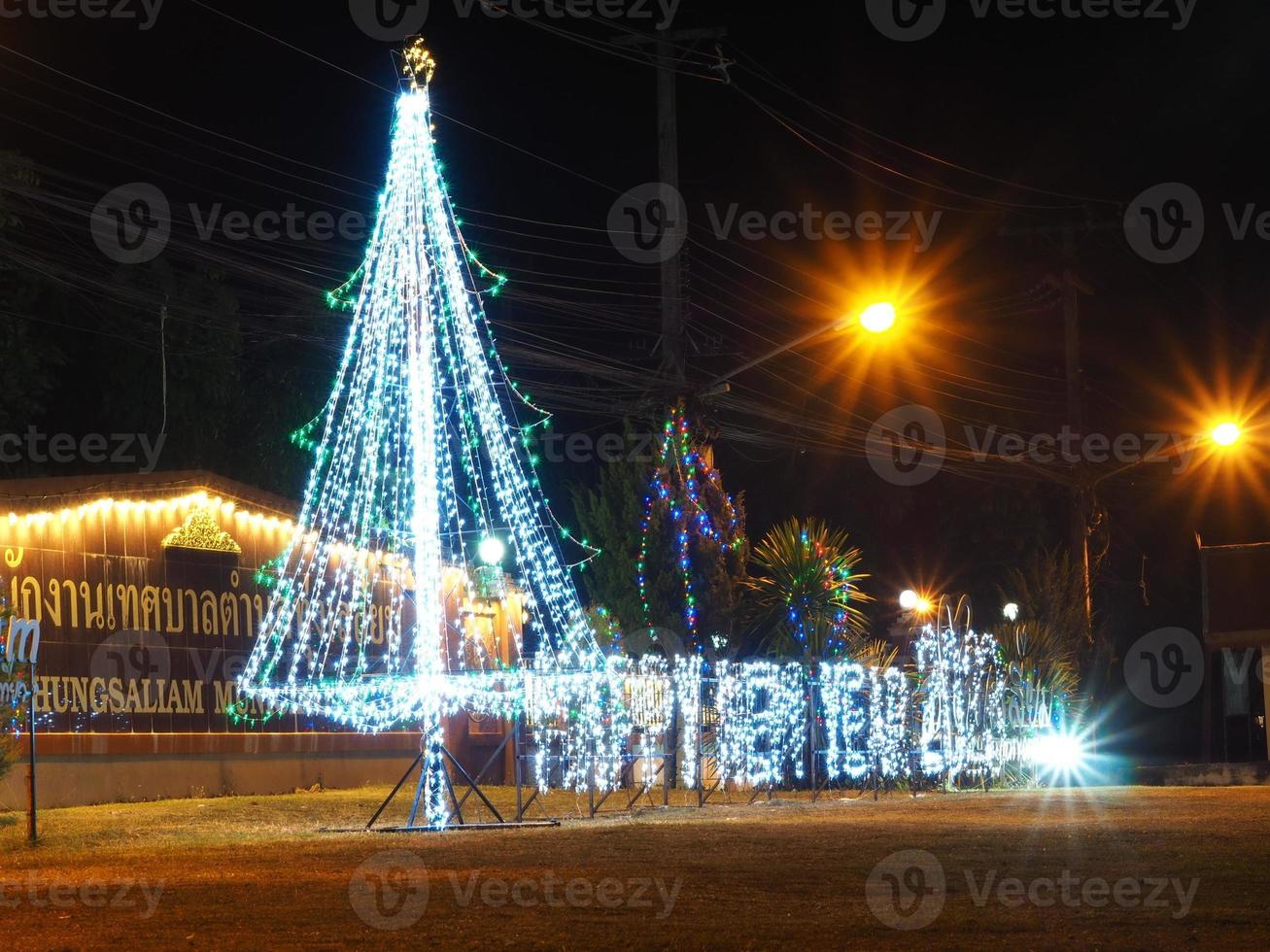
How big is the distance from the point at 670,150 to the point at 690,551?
576 centimetres

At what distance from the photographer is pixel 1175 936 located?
780 cm

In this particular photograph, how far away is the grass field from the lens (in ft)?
26.6

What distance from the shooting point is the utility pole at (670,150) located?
2361cm

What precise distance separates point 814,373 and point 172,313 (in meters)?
16.2

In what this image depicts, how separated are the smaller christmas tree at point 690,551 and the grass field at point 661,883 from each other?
8312mm

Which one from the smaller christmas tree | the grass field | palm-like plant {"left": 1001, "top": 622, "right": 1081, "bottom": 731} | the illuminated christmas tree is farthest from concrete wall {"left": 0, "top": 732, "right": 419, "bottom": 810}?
palm-like plant {"left": 1001, "top": 622, "right": 1081, "bottom": 731}

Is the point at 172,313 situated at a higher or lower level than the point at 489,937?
higher

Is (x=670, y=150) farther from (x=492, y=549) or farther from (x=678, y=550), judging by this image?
(x=492, y=549)

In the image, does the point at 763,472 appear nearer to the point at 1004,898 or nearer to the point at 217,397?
the point at 217,397

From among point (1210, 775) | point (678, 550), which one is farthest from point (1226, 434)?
point (678, 550)

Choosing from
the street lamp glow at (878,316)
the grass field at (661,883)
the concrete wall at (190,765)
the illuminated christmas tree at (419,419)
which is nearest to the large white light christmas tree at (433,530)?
the illuminated christmas tree at (419,419)

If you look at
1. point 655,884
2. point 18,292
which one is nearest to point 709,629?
point 18,292

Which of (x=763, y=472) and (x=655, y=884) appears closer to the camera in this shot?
(x=655, y=884)

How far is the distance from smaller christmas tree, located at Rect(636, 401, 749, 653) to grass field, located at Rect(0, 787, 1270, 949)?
27.3 feet
